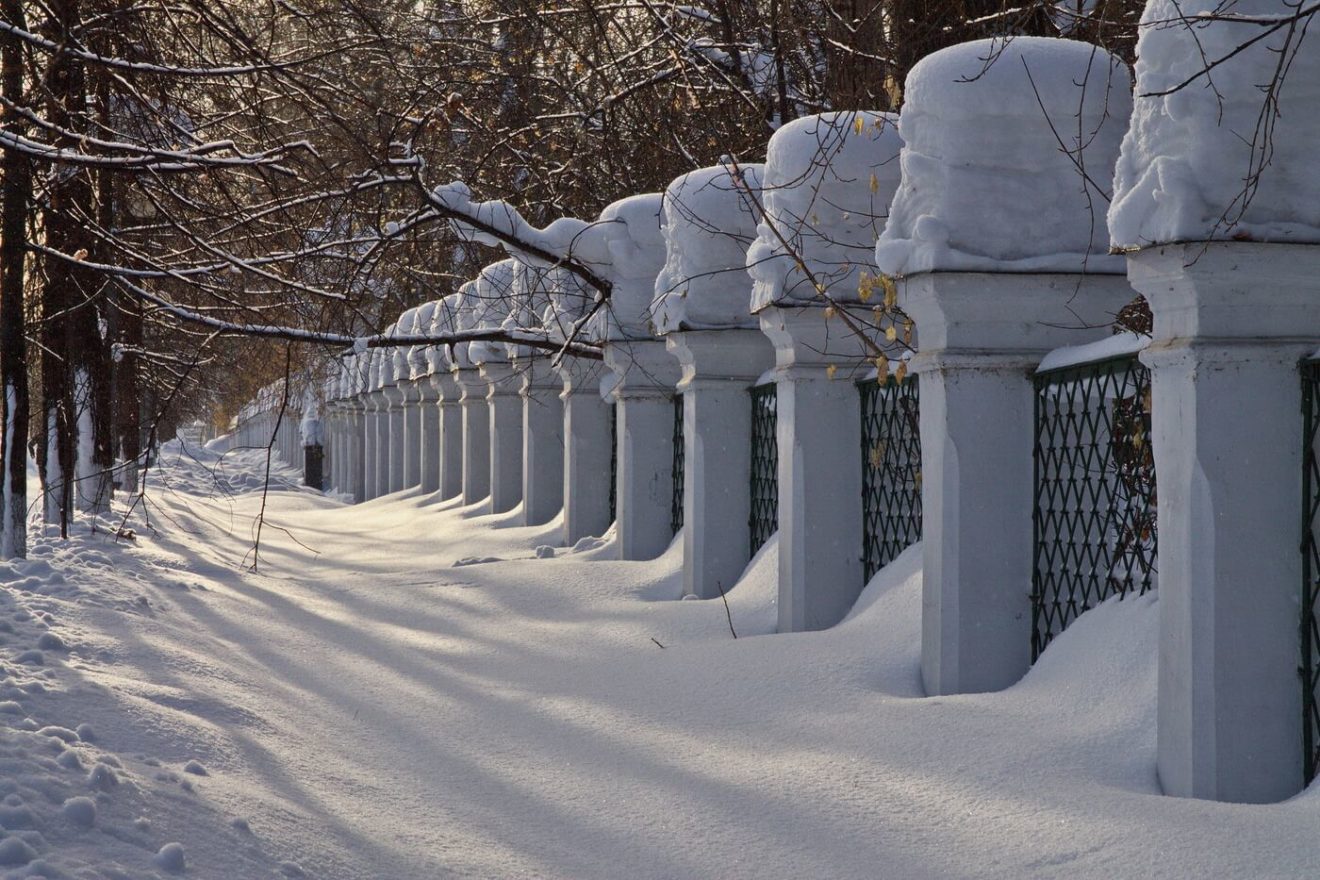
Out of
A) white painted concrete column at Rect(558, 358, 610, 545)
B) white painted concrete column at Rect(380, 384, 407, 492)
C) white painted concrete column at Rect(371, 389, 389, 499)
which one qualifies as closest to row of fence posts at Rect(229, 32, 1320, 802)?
white painted concrete column at Rect(558, 358, 610, 545)

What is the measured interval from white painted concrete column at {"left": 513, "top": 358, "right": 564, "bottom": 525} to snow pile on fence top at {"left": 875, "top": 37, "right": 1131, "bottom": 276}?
932 centimetres

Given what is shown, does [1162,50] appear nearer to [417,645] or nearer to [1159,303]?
[1159,303]

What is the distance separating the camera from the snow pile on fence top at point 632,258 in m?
10.4

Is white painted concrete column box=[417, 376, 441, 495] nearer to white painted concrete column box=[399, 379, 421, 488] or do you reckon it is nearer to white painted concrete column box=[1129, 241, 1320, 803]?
white painted concrete column box=[399, 379, 421, 488]

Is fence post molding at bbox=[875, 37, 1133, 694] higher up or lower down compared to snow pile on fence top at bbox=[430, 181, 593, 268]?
lower down

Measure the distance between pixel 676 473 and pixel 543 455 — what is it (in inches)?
167

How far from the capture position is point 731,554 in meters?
9.05

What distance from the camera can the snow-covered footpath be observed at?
3.76 metres

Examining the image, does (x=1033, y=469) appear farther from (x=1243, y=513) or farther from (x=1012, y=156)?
(x=1243, y=513)

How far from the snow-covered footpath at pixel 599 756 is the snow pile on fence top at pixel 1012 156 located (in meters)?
1.46

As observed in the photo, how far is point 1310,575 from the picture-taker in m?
4.09

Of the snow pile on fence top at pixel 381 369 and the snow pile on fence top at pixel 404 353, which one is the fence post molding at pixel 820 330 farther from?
the snow pile on fence top at pixel 381 369

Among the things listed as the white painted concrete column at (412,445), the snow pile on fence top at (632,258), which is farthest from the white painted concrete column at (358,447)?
the snow pile on fence top at (632,258)

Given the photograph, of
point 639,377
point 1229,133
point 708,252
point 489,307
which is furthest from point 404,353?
point 1229,133
